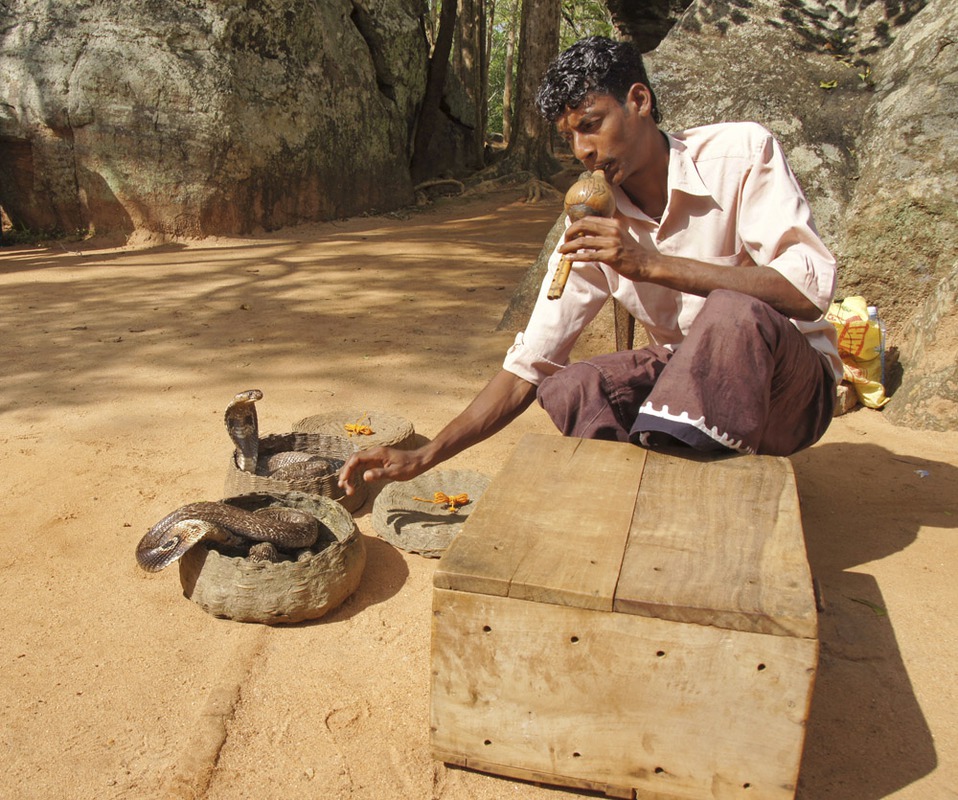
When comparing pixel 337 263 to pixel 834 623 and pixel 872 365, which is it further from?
pixel 834 623

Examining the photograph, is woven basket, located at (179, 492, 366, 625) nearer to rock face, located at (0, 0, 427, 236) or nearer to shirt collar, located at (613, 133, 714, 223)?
shirt collar, located at (613, 133, 714, 223)

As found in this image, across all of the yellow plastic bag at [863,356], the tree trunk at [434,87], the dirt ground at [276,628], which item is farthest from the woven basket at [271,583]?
the tree trunk at [434,87]

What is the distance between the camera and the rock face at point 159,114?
7844mm

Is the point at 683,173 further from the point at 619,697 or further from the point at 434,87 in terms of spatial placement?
the point at 434,87

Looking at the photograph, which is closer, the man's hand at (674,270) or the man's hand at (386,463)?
the man's hand at (674,270)

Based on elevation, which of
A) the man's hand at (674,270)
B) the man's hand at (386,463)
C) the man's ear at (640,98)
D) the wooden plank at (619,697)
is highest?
the man's ear at (640,98)

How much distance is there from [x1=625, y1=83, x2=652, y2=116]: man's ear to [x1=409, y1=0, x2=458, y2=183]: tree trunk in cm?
882

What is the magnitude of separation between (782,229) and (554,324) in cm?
67

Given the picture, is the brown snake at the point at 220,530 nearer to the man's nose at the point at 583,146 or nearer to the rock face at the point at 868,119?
the man's nose at the point at 583,146

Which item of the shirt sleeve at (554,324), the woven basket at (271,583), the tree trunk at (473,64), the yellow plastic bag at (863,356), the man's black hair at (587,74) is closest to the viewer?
the man's black hair at (587,74)

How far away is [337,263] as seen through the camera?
23.5 feet

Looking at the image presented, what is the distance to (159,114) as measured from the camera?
7855 millimetres

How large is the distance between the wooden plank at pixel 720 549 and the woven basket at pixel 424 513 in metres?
0.84

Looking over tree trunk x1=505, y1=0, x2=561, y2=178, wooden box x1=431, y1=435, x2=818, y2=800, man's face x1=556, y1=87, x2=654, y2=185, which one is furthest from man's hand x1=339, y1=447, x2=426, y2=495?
tree trunk x1=505, y1=0, x2=561, y2=178
